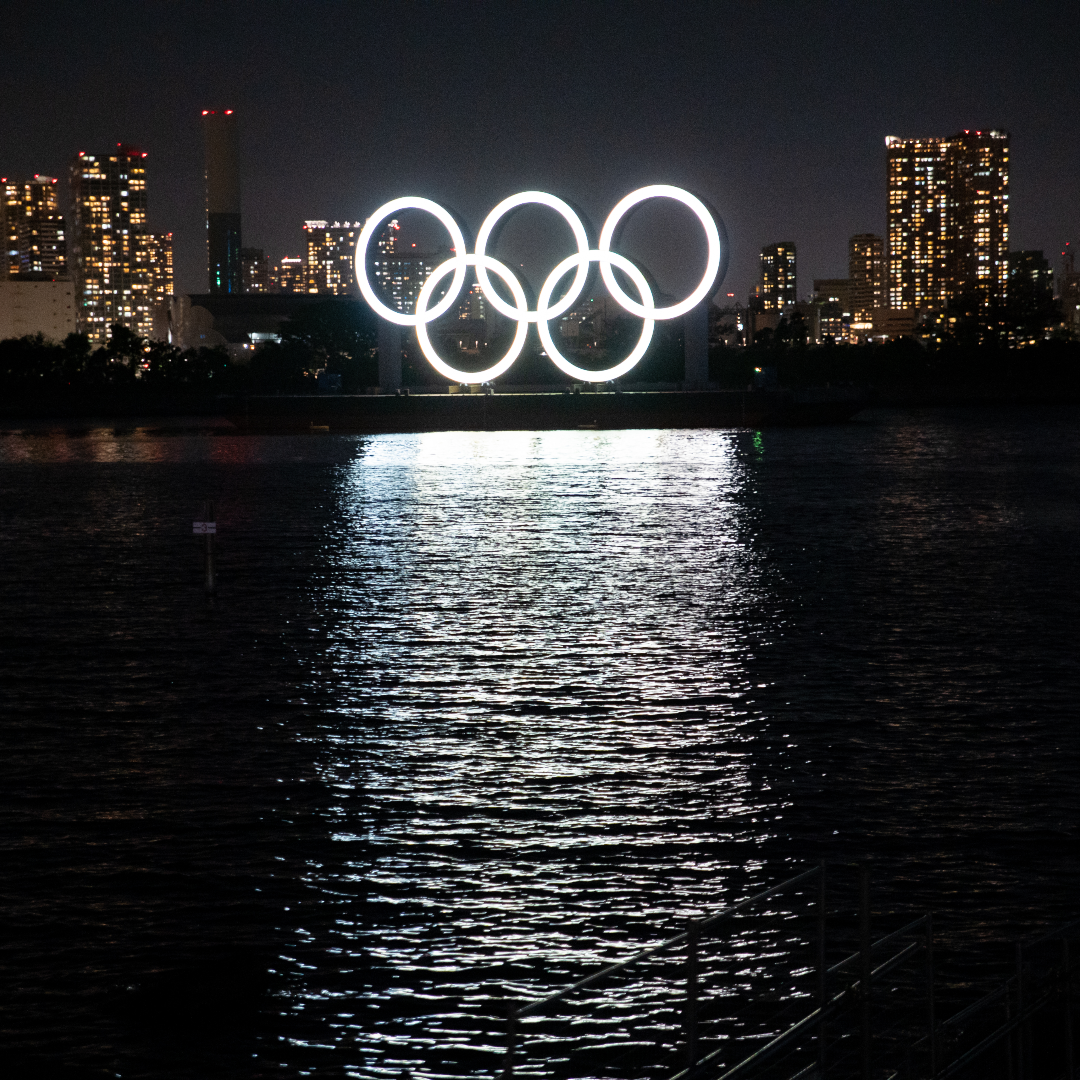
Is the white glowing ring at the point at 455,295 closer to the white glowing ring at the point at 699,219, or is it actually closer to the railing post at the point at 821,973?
the white glowing ring at the point at 699,219

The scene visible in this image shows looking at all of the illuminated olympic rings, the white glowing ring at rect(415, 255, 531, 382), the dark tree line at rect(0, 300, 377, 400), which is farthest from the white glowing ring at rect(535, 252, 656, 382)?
the dark tree line at rect(0, 300, 377, 400)

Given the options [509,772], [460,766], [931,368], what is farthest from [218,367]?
[509,772]

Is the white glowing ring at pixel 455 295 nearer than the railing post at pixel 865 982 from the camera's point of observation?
No

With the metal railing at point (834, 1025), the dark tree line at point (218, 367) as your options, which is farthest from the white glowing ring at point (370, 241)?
the metal railing at point (834, 1025)

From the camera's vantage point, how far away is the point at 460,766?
12.1 m

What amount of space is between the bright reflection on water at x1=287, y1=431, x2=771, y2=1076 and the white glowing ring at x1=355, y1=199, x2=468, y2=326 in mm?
68054

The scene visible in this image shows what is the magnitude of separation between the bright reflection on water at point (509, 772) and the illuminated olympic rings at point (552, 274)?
212 ft

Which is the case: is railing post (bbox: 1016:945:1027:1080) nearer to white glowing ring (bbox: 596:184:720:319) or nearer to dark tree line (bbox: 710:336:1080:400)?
white glowing ring (bbox: 596:184:720:319)

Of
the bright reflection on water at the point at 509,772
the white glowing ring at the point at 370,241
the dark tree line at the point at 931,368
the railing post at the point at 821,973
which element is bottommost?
the bright reflection on water at the point at 509,772

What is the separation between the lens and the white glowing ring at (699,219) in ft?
293

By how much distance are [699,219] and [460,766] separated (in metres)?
80.8

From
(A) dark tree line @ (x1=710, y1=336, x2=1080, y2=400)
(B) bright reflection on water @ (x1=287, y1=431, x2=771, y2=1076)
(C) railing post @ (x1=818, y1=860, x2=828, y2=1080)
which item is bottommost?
(B) bright reflection on water @ (x1=287, y1=431, x2=771, y2=1076)

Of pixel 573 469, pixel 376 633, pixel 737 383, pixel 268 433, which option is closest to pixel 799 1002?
pixel 376 633

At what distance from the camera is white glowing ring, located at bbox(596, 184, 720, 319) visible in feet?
293
